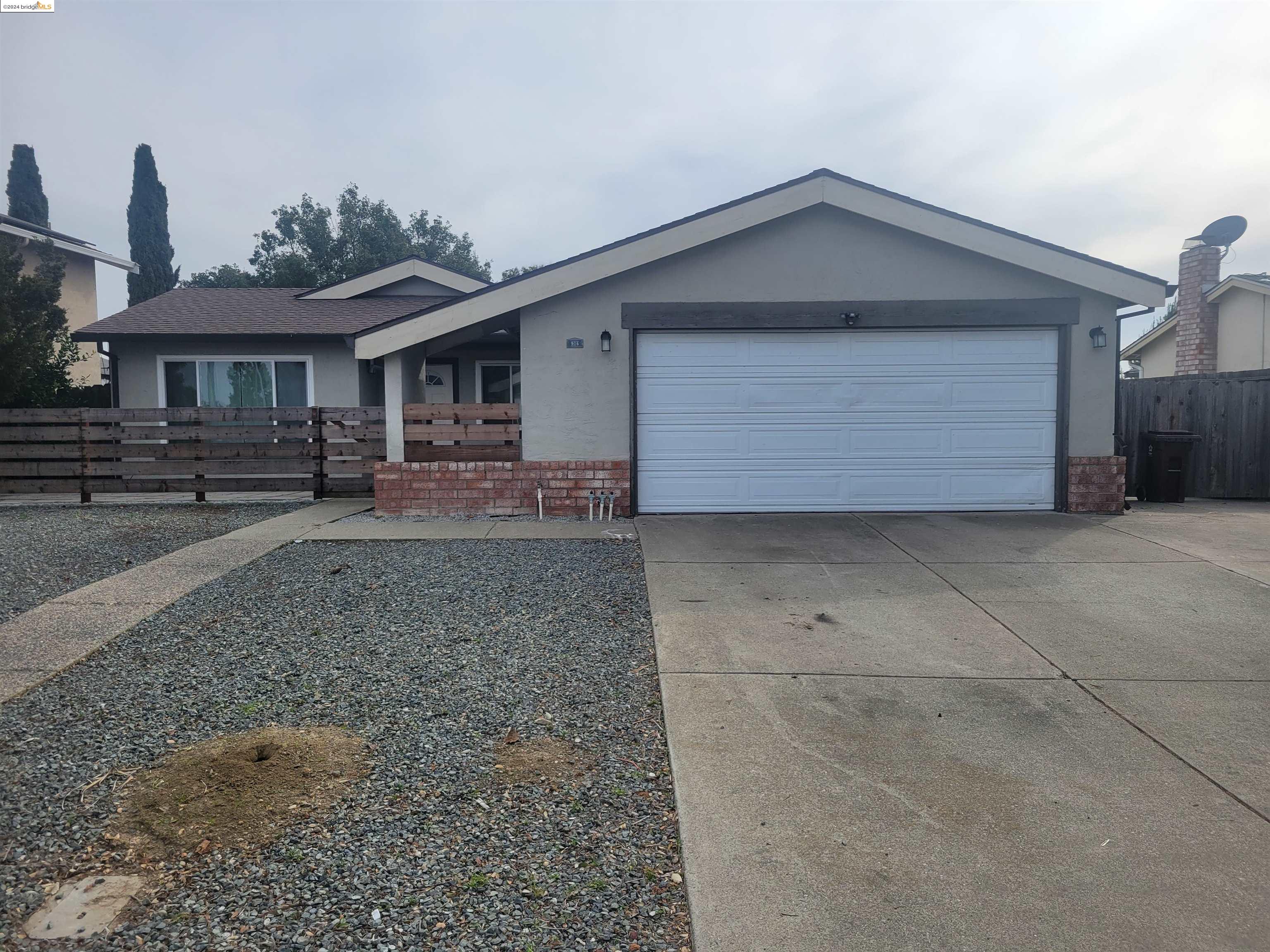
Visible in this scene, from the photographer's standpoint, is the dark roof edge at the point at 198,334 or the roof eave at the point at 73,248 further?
the roof eave at the point at 73,248

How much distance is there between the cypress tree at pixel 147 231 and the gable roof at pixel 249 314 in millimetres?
17496

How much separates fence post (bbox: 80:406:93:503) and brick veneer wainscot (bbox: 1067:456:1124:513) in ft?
45.6

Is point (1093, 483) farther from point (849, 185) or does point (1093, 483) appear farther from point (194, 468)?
point (194, 468)

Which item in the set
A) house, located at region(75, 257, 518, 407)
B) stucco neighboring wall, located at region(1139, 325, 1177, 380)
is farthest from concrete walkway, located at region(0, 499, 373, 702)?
stucco neighboring wall, located at region(1139, 325, 1177, 380)

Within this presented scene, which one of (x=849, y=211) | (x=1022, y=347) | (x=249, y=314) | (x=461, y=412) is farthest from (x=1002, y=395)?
(x=249, y=314)

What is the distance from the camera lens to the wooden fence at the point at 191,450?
12102 mm

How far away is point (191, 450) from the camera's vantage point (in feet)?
40.1

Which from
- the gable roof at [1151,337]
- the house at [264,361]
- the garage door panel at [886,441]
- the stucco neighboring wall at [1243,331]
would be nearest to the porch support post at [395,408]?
the house at [264,361]

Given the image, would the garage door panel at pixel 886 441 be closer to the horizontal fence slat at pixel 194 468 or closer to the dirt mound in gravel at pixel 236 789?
the horizontal fence slat at pixel 194 468

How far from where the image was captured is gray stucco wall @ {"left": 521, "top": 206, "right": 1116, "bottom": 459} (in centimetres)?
999

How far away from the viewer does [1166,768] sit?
3.47 meters

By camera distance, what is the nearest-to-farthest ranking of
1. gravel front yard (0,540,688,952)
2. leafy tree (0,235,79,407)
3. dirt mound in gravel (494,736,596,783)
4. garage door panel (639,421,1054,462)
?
1. gravel front yard (0,540,688,952)
2. dirt mound in gravel (494,736,596,783)
3. garage door panel (639,421,1054,462)
4. leafy tree (0,235,79,407)

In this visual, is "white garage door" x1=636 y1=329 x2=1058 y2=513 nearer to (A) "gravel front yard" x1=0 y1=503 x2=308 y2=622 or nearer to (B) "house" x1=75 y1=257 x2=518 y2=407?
(B) "house" x1=75 y1=257 x2=518 y2=407

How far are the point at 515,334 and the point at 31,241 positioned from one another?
42.3 ft
